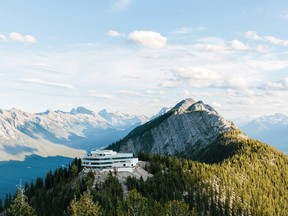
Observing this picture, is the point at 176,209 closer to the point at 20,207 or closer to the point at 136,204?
the point at 136,204

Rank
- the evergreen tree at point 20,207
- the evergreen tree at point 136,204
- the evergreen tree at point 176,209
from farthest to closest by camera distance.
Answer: the evergreen tree at point 20,207 → the evergreen tree at point 136,204 → the evergreen tree at point 176,209

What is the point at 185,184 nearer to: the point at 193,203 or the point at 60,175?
the point at 193,203

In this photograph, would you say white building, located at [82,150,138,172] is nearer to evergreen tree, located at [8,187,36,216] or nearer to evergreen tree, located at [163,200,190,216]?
evergreen tree, located at [8,187,36,216]

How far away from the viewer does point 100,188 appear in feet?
554

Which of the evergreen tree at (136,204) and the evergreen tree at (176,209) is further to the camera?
the evergreen tree at (136,204)

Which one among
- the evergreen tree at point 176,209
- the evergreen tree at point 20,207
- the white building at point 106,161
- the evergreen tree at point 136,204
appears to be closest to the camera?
the evergreen tree at point 176,209

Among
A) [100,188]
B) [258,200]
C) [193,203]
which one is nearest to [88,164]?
[100,188]

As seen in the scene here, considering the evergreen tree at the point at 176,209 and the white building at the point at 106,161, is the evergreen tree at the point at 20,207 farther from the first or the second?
the white building at the point at 106,161

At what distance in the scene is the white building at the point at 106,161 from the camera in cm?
19650

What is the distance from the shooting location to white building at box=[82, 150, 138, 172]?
19650 cm

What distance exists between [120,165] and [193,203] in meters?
45.4

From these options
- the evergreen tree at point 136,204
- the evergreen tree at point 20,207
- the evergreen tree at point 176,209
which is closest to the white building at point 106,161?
the evergreen tree at point 20,207

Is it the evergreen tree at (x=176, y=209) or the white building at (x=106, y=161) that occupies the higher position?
the white building at (x=106, y=161)

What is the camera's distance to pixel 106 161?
196625 millimetres
